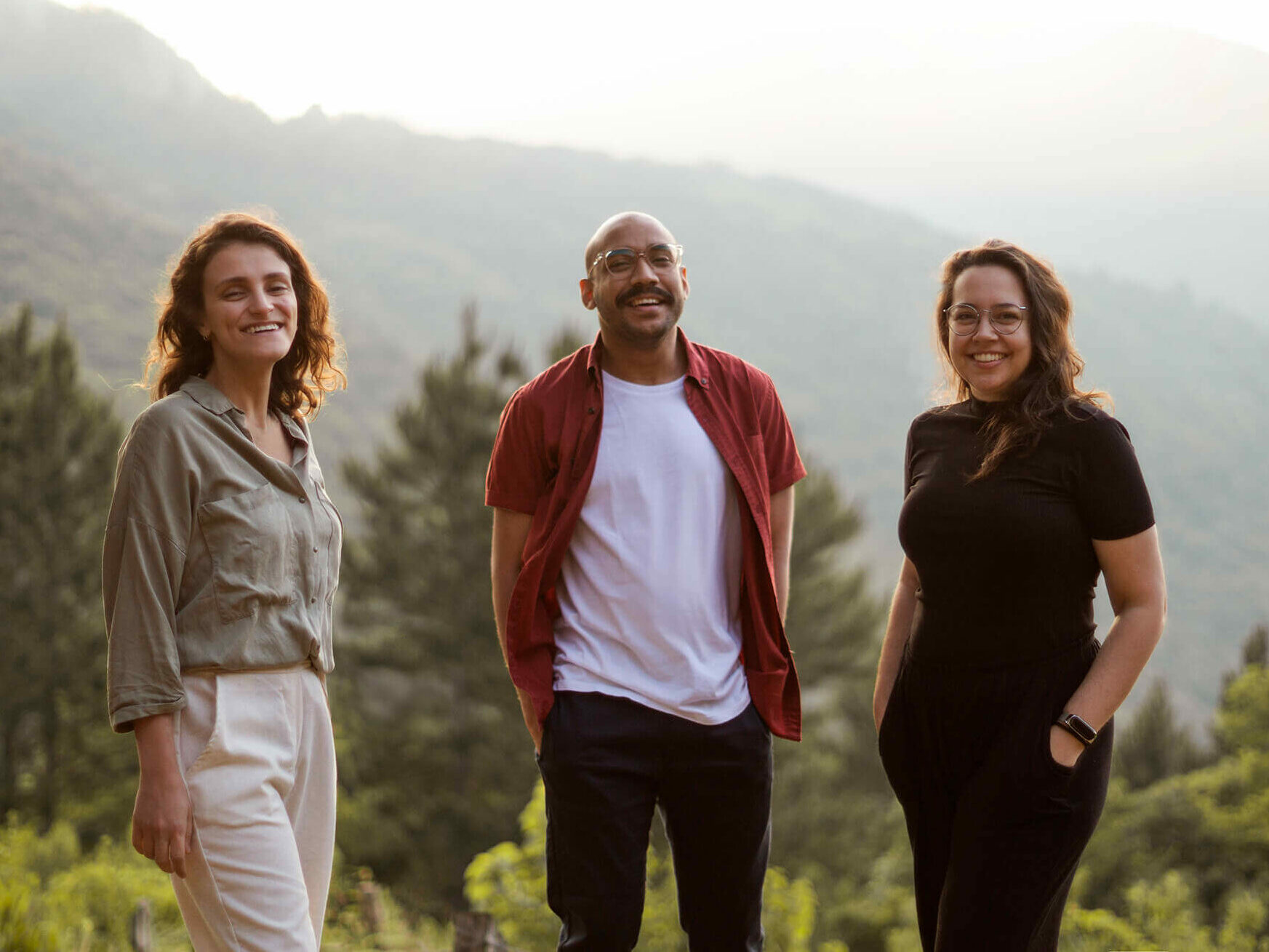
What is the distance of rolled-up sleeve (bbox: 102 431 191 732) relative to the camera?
5.73ft

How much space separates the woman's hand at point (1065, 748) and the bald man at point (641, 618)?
497 mm

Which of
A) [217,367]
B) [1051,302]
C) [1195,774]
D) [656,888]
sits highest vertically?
[1051,302]

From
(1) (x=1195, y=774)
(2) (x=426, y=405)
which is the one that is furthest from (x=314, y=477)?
(1) (x=1195, y=774)

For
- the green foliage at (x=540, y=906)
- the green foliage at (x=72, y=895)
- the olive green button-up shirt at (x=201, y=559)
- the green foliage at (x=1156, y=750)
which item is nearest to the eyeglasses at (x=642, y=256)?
the olive green button-up shirt at (x=201, y=559)


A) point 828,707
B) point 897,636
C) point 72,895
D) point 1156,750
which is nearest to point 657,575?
point 897,636

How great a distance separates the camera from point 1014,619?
83.5 inches

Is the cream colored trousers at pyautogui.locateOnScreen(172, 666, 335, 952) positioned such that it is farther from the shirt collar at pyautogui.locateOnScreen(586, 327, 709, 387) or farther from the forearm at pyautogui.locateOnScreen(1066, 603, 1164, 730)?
the forearm at pyautogui.locateOnScreen(1066, 603, 1164, 730)

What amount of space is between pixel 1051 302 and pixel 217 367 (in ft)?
5.09

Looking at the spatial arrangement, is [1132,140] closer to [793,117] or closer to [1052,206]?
[1052,206]

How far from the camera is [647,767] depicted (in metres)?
2.23

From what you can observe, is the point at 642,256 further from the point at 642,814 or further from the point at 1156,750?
the point at 1156,750

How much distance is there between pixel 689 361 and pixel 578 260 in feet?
320

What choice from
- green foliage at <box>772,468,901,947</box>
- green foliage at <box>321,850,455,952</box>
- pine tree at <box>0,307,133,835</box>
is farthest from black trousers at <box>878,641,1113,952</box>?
pine tree at <box>0,307,133,835</box>

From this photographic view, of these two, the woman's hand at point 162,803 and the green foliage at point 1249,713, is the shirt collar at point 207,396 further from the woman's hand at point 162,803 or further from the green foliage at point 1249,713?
the green foliage at point 1249,713
